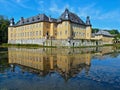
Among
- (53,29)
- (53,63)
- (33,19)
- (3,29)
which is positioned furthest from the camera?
(3,29)

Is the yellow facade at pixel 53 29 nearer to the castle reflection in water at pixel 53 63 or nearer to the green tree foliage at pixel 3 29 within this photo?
the green tree foliage at pixel 3 29

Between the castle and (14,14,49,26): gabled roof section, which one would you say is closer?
the castle

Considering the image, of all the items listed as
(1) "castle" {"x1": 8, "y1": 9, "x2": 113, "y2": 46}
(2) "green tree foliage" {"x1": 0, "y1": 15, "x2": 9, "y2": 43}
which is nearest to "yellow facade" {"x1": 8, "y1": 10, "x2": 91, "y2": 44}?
(1) "castle" {"x1": 8, "y1": 9, "x2": 113, "y2": 46}

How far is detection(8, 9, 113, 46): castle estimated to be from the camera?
54466mm

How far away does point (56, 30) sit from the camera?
63375mm

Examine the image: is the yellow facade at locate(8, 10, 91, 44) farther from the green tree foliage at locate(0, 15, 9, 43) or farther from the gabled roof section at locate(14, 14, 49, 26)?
the green tree foliage at locate(0, 15, 9, 43)

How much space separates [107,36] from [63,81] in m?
89.7

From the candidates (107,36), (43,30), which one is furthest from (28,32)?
(107,36)

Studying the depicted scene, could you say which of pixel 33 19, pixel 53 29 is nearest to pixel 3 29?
pixel 33 19

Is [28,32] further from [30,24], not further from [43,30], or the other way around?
[43,30]

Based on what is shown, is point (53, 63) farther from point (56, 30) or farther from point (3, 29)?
point (3, 29)

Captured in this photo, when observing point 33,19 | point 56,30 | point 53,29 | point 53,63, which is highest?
point 33,19

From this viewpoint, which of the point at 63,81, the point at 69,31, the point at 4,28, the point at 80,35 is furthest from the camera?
the point at 4,28

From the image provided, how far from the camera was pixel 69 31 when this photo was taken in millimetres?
57500
